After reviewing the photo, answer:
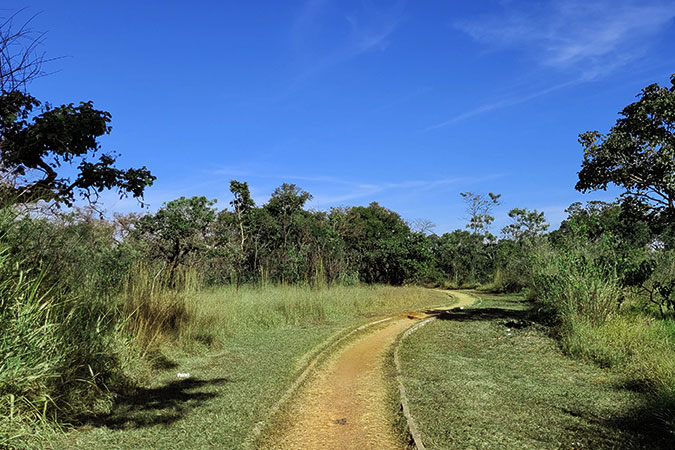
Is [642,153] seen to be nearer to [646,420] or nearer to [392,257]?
[646,420]

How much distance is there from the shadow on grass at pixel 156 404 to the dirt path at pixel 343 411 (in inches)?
Result: 58.5

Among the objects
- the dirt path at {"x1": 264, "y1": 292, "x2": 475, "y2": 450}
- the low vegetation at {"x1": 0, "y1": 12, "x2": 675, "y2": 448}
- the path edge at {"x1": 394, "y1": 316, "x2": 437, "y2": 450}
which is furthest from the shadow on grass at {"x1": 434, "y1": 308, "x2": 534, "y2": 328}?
the dirt path at {"x1": 264, "y1": 292, "x2": 475, "y2": 450}

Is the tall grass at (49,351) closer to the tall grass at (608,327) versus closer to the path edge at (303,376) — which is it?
the path edge at (303,376)

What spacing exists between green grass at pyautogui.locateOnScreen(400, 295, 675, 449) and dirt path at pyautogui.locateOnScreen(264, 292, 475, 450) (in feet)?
1.67

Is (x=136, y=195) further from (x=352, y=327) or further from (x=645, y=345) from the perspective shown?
(x=645, y=345)

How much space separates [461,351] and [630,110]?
7681 mm

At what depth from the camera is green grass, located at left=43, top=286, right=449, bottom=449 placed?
210 inches

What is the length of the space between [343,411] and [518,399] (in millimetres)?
2664

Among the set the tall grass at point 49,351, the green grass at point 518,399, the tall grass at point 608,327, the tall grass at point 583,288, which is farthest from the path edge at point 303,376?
the tall grass at point 583,288

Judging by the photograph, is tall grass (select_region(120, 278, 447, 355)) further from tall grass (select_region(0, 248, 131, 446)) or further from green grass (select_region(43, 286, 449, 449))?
tall grass (select_region(0, 248, 131, 446))

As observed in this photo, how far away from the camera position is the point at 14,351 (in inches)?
178

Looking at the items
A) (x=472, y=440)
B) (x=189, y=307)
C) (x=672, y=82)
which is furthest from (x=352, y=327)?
(x=672, y=82)

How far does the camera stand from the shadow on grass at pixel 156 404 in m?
5.62

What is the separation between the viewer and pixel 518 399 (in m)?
6.65
